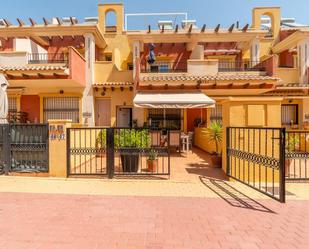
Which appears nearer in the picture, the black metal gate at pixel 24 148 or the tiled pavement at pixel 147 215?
the tiled pavement at pixel 147 215

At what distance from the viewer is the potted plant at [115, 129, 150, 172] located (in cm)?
871

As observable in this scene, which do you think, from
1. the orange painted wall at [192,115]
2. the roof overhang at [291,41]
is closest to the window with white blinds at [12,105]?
the orange painted wall at [192,115]

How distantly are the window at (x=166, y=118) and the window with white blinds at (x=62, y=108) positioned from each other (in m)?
6.05

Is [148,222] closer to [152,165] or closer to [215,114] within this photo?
[152,165]

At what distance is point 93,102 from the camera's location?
17.1 meters

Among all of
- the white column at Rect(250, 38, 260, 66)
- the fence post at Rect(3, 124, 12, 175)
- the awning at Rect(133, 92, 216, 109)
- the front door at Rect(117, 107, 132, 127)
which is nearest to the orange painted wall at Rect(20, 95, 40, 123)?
the front door at Rect(117, 107, 132, 127)

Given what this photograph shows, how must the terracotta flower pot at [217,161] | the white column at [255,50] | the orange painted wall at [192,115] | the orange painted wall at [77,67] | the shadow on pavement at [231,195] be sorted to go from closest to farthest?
1. the shadow on pavement at [231,195]
2. the terracotta flower pot at [217,161]
3. the orange painted wall at [77,67]
4. the white column at [255,50]
5. the orange painted wall at [192,115]

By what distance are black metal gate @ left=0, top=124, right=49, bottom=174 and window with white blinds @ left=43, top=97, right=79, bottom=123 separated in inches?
330

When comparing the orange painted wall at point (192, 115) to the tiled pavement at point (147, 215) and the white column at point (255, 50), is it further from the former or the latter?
the tiled pavement at point (147, 215)

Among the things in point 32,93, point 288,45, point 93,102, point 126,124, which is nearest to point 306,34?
point 288,45

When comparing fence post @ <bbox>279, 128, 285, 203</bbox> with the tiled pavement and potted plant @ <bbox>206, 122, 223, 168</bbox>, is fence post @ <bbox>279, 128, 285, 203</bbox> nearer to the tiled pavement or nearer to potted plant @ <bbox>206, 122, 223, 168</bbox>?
the tiled pavement

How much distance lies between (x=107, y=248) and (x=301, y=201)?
5537mm

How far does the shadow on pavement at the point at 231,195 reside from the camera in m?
5.84

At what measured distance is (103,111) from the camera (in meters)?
17.9
